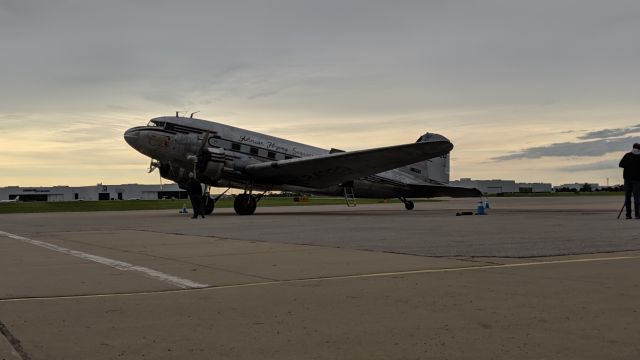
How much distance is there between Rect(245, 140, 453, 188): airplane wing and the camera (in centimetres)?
2644

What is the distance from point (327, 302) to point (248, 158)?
2365 cm

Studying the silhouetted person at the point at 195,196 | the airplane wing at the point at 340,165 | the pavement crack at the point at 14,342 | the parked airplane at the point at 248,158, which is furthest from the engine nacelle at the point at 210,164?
the pavement crack at the point at 14,342

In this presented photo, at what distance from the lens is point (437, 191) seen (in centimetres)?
3578

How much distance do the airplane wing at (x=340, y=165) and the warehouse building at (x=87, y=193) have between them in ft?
473

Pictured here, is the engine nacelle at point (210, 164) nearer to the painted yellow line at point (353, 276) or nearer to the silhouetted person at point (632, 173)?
the silhouetted person at point (632, 173)

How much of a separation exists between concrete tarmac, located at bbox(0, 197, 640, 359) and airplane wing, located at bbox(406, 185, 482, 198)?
23.8 meters

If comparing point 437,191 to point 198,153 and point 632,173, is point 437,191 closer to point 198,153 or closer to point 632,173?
point 198,153

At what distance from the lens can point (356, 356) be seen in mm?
4129

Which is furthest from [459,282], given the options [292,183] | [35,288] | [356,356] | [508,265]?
[292,183]

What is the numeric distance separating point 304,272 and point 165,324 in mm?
3288

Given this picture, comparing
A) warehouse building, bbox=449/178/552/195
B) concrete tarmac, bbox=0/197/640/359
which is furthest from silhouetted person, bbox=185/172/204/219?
warehouse building, bbox=449/178/552/195

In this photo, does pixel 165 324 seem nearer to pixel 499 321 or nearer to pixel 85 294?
pixel 85 294

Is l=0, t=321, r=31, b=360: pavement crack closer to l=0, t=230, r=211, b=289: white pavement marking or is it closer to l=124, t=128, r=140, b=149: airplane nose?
l=0, t=230, r=211, b=289: white pavement marking

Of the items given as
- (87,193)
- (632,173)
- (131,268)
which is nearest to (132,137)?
(131,268)
